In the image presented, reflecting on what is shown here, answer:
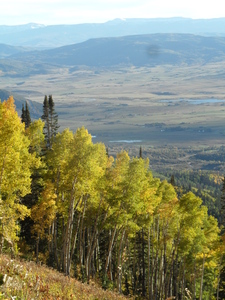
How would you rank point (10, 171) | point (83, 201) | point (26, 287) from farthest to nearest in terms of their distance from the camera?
point (83, 201) → point (10, 171) → point (26, 287)

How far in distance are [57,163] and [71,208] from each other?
13.4ft

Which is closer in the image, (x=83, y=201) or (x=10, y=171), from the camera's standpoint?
(x=10, y=171)

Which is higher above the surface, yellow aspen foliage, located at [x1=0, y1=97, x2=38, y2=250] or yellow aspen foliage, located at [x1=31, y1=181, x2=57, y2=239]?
yellow aspen foliage, located at [x1=0, y1=97, x2=38, y2=250]

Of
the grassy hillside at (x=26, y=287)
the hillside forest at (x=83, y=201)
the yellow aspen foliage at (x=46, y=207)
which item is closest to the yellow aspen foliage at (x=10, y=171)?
the hillside forest at (x=83, y=201)

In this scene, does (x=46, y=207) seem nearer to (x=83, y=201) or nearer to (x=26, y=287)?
(x=83, y=201)

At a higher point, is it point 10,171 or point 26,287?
point 10,171

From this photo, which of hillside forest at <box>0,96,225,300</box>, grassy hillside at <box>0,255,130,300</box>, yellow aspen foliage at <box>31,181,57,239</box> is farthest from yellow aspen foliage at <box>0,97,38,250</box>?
grassy hillside at <box>0,255,130,300</box>

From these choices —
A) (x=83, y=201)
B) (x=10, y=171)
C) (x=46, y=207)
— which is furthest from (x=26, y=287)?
(x=83, y=201)

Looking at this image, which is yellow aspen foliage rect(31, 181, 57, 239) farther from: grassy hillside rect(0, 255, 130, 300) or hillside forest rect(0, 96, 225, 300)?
grassy hillside rect(0, 255, 130, 300)

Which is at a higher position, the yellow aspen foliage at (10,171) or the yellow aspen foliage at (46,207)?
the yellow aspen foliage at (10,171)

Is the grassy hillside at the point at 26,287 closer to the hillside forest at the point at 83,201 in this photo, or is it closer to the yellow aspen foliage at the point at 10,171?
the hillside forest at the point at 83,201

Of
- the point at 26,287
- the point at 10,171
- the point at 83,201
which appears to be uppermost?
the point at 10,171

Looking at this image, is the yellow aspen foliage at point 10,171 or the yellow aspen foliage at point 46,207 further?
the yellow aspen foliage at point 46,207

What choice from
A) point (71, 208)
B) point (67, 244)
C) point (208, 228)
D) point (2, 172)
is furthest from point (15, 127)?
point (208, 228)
